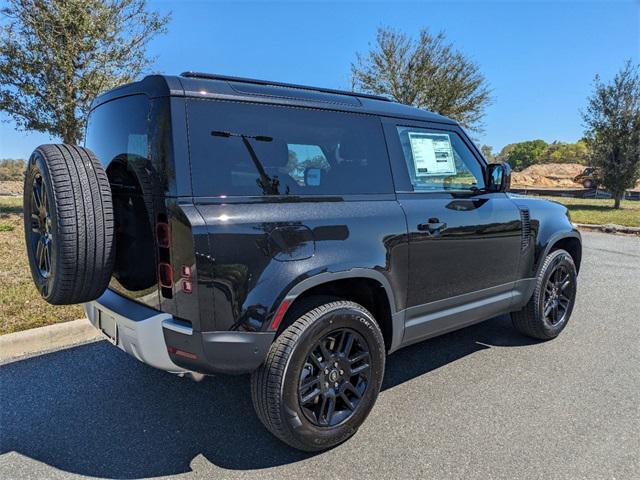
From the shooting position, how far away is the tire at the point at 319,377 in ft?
7.54

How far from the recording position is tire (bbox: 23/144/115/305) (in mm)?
2229

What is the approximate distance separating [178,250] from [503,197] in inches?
105

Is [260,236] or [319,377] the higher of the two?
[260,236]

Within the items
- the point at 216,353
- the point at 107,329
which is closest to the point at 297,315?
the point at 216,353

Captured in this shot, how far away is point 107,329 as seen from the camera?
2650 mm

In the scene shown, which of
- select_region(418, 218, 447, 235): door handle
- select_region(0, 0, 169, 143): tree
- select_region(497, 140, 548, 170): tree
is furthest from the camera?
select_region(497, 140, 548, 170): tree

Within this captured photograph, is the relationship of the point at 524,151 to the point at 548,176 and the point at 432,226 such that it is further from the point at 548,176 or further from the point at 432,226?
the point at 432,226

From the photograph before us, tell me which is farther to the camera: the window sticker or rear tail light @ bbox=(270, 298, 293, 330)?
the window sticker

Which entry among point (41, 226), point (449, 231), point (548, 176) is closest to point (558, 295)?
point (449, 231)

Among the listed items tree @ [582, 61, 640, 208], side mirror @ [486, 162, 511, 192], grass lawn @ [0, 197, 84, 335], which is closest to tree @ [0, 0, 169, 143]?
grass lawn @ [0, 197, 84, 335]

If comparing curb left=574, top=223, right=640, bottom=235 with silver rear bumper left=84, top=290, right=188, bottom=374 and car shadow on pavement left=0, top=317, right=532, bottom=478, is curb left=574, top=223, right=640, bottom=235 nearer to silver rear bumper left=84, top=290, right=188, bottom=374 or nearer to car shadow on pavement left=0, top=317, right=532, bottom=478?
car shadow on pavement left=0, top=317, right=532, bottom=478

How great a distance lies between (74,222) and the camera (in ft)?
7.27

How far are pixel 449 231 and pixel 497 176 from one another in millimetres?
834

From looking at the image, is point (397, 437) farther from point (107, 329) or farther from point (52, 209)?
point (52, 209)
